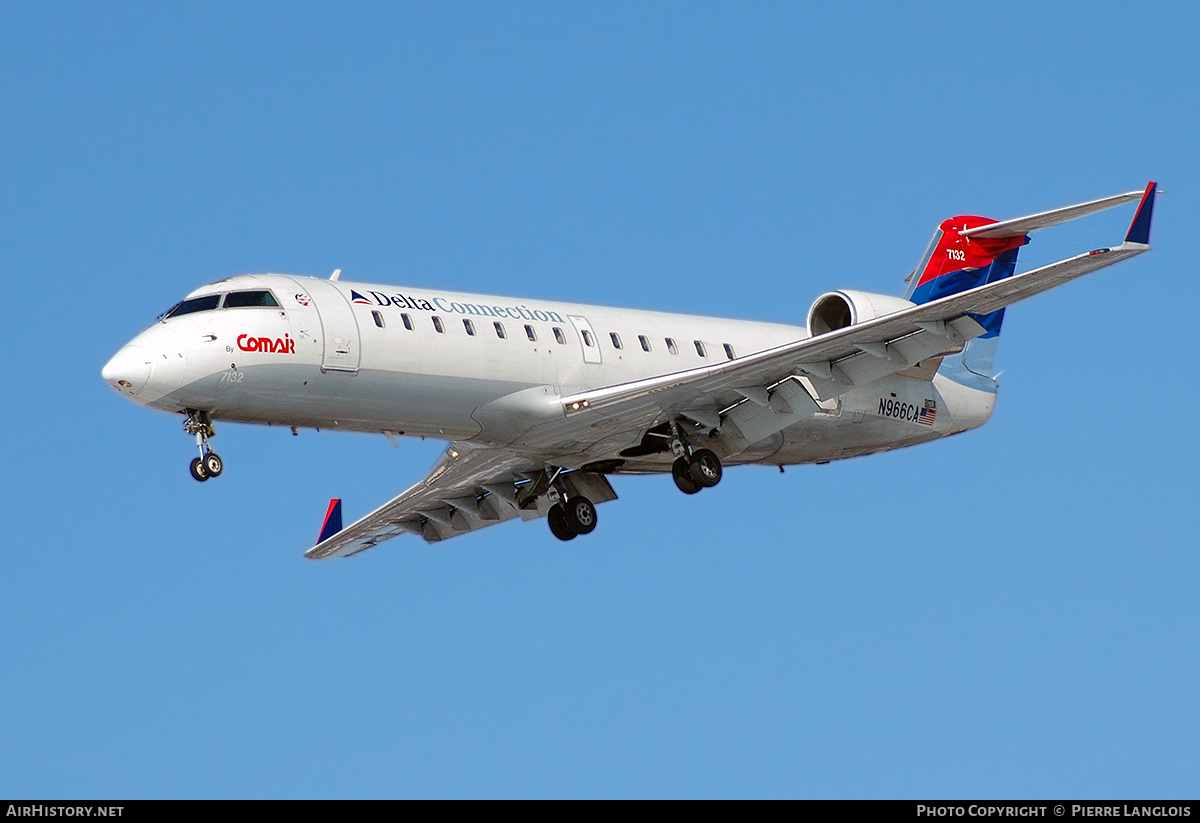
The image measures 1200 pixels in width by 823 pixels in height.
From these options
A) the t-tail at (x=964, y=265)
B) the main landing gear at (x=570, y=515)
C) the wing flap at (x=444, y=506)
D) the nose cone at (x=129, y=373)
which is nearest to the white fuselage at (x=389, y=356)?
the nose cone at (x=129, y=373)

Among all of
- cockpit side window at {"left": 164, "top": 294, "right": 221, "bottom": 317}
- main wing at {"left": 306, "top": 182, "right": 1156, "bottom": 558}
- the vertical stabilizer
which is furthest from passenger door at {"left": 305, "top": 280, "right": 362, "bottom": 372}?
the vertical stabilizer

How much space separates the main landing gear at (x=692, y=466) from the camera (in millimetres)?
26734

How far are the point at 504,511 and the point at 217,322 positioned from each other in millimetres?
7845

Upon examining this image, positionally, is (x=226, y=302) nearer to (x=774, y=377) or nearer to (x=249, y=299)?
(x=249, y=299)

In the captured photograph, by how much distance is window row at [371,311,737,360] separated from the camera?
977 inches

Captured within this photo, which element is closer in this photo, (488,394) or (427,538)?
(488,394)

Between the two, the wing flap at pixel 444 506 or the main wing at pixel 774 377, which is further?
the wing flap at pixel 444 506

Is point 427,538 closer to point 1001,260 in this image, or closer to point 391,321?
point 391,321

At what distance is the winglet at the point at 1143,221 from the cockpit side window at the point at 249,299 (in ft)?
38.5

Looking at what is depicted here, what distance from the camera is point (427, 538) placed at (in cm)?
3125

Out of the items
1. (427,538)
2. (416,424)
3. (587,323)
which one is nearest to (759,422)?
(587,323)

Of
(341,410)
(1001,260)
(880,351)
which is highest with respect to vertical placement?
(1001,260)

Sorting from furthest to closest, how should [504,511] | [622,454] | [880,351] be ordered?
[504,511]
[622,454]
[880,351]
